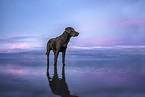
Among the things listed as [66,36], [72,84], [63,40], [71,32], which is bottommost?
[72,84]

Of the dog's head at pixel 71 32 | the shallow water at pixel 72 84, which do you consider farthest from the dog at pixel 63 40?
the shallow water at pixel 72 84

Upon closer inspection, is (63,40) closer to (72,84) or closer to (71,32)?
(71,32)

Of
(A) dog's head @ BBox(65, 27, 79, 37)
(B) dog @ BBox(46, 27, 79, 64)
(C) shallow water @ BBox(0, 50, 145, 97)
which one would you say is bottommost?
(C) shallow water @ BBox(0, 50, 145, 97)

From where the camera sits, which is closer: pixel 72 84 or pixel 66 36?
pixel 72 84

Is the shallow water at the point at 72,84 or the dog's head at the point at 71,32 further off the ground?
the dog's head at the point at 71,32

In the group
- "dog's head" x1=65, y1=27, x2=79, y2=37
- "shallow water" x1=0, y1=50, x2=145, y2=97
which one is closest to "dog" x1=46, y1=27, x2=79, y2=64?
"dog's head" x1=65, y1=27, x2=79, y2=37

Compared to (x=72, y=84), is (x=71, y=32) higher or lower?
higher

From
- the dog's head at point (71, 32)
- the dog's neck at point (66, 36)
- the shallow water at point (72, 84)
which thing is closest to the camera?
the shallow water at point (72, 84)

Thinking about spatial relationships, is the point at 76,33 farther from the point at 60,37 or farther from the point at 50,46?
the point at 50,46

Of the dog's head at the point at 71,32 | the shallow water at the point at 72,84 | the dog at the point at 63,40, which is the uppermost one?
the dog's head at the point at 71,32

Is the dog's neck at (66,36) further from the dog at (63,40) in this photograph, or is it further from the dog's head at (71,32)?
the dog's head at (71,32)

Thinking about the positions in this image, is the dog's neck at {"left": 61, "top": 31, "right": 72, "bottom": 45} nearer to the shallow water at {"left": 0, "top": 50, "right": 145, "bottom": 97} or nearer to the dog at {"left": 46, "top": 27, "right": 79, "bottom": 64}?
the dog at {"left": 46, "top": 27, "right": 79, "bottom": 64}

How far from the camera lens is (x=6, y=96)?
113 inches

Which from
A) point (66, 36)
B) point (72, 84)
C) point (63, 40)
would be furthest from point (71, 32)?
point (72, 84)
